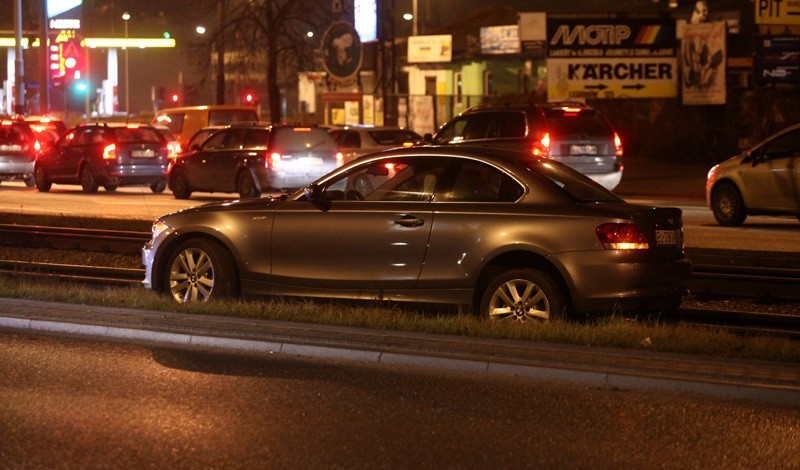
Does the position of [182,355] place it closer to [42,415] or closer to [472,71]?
[42,415]

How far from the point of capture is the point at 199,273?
11.6 m

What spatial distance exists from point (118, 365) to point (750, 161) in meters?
13.2

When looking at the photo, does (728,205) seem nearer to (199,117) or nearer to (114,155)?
(114,155)

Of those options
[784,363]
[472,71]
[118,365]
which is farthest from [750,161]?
[472,71]

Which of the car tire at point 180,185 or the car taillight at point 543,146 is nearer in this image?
the car taillight at point 543,146

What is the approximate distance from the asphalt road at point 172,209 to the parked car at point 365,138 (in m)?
3.12

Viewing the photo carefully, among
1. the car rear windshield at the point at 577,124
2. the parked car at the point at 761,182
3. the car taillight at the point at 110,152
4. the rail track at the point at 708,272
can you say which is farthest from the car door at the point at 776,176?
the car taillight at the point at 110,152

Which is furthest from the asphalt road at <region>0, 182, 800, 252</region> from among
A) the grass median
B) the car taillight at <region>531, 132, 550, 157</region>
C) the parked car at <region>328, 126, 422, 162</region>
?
the grass median

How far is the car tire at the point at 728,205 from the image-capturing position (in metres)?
20.4

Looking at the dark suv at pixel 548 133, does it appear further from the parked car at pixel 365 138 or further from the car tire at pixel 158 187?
the car tire at pixel 158 187

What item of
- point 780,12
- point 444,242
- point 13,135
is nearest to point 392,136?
point 780,12

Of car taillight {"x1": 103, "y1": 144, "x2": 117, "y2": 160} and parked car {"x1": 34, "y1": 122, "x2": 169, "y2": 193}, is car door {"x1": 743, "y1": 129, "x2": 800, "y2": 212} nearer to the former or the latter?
parked car {"x1": 34, "y1": 122, "x2": 169, "y2": 193}

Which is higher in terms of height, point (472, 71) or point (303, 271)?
point (472, 71)

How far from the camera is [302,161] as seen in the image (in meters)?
26.1
